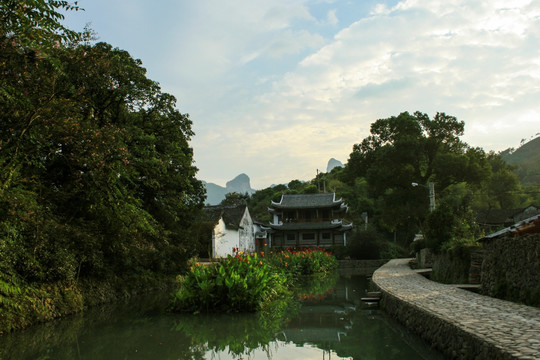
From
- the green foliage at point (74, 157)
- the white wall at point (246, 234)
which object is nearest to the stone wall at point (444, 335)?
the green foliage at point (74, 157)

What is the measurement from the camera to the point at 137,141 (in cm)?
1428

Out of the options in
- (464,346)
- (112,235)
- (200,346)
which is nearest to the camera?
(464,346)

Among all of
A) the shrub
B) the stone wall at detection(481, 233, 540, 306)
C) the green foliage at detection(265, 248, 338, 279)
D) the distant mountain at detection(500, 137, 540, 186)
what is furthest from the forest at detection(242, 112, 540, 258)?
the distant mountain at detection(500, 137, 540, 186)

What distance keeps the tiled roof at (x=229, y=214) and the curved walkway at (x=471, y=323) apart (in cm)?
2865

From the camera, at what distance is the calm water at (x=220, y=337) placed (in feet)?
23.5

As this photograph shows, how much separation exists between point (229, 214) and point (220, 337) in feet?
110

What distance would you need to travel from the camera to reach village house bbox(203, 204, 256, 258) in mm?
37219

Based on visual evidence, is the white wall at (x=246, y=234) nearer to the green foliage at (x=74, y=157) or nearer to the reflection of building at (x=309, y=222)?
the reflection of building at (x=309, y=222)

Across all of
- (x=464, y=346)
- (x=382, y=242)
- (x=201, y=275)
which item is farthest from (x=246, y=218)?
(x=464, y=346)

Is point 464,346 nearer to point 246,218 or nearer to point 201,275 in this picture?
point 201,275

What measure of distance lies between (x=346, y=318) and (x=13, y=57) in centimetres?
898

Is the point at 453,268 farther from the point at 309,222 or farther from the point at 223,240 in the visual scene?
the point at 309,222

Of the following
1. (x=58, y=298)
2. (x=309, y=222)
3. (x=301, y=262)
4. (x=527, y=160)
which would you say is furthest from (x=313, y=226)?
(x=527, y=160)

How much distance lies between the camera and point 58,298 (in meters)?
10.8
